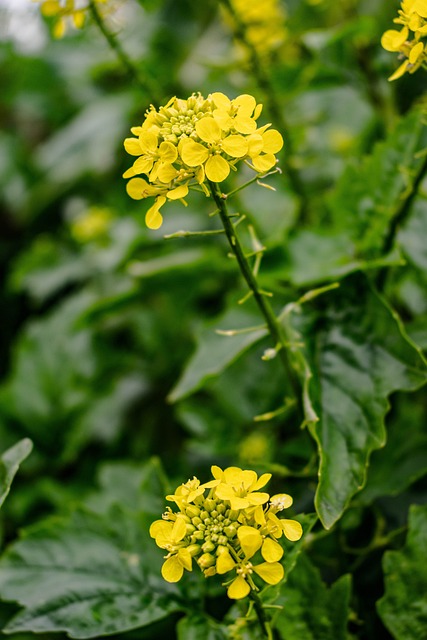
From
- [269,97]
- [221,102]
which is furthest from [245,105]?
[269,97]

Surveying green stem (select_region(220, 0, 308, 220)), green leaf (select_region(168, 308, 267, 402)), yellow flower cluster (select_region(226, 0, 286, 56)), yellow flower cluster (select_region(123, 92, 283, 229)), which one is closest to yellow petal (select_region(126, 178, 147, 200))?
yellow flower cluster (select_region(123, 92, 283, 229))

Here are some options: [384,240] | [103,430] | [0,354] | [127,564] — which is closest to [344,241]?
[384,240]

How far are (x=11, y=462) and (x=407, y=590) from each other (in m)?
0.65

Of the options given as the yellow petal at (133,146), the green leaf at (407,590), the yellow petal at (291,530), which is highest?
the yellow petal at (133,146)

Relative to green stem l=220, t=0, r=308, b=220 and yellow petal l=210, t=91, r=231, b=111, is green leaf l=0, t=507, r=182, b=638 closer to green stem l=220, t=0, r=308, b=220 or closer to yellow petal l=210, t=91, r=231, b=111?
yellow petal l=210, t=91, r=231, b=111

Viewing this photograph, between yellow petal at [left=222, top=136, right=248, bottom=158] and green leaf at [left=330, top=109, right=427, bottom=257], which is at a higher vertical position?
yellow petal at [left=222, top=136, right=248, bottom=158]

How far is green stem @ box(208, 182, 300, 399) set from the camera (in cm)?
86

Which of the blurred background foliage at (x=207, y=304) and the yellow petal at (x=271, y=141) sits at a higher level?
the yellow petal at (x=271, y=141)

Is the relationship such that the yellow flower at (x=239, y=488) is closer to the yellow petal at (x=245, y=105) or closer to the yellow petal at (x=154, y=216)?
the yellow petal at (x=154, y=216)

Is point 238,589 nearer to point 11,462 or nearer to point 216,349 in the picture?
point 11,462

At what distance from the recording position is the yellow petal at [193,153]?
31.4 inches

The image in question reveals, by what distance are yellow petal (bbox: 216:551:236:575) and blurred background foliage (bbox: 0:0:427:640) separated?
0.24 metres

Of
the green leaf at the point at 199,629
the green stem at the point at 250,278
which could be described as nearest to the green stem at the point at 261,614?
the green leaf at the point at 199,629

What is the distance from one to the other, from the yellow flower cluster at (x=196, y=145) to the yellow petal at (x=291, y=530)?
0.41 m
